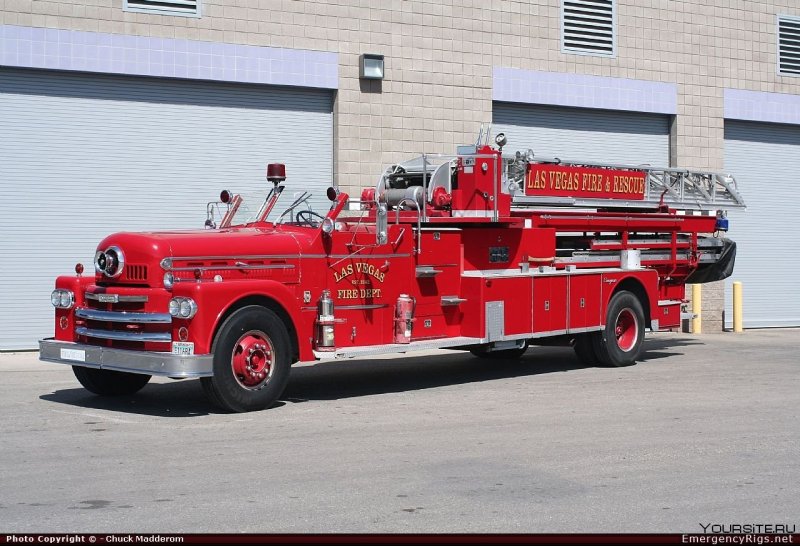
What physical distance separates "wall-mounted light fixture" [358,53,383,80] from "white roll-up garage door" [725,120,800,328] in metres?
9.09

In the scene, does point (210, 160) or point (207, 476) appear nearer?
point (207, 476)

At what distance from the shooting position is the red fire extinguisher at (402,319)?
1264 centimetres

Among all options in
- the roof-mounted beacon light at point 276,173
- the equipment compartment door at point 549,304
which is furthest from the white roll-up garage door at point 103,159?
the equipment compartment door at point 549,304

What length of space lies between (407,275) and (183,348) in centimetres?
328

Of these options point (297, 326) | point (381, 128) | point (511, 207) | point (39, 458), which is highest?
point (381, 128)

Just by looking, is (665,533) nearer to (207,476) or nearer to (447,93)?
(207,476)

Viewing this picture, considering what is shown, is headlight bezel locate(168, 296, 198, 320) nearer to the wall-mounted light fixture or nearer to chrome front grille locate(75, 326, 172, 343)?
chrome front grille locate(75, 326, 172, 343)

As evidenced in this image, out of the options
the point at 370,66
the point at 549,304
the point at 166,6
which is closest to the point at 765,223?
the point at 370,66

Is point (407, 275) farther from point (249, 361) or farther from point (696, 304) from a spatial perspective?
point (696, 304)

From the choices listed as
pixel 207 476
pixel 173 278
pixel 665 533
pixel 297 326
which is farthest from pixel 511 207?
pixel 665 533

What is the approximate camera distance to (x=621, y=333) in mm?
16109

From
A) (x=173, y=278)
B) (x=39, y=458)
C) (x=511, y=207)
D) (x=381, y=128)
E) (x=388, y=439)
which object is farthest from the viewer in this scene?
(x=381, y=128)

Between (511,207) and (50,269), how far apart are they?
7512 millimetres

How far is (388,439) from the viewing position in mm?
9531
